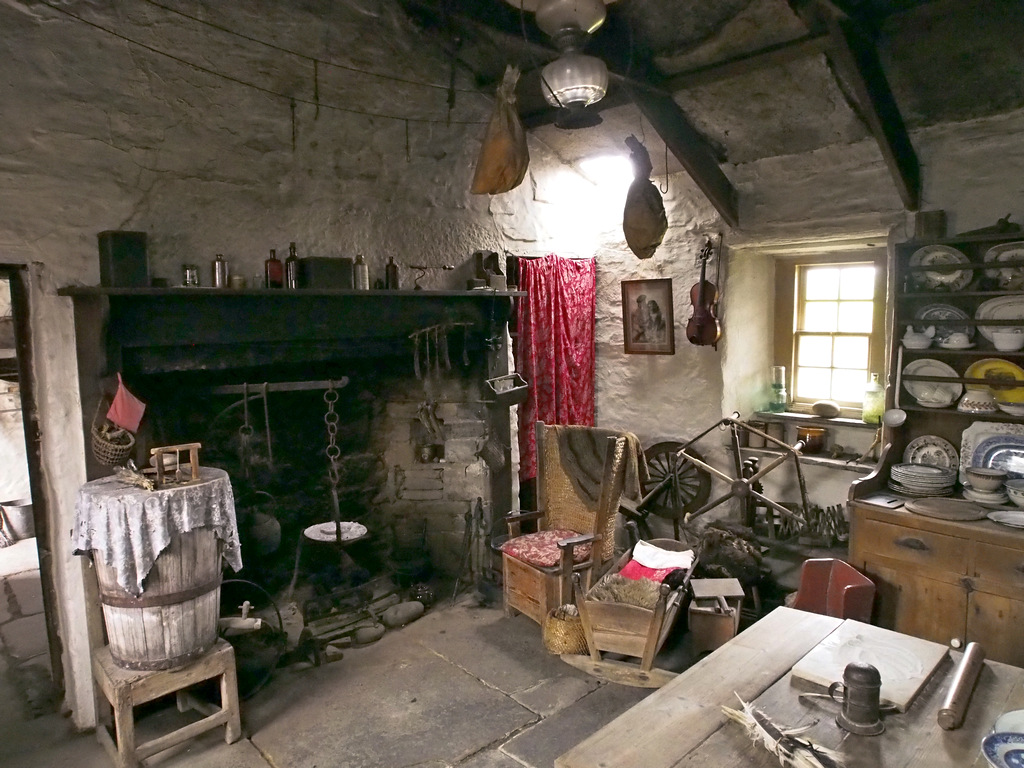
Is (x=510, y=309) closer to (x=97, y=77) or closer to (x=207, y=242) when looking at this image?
(x=207, y=242)

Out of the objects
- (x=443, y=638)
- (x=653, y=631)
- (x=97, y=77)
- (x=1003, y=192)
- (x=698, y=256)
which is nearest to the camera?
(x=97, y=77)

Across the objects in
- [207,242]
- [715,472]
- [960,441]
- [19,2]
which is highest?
[19,2]

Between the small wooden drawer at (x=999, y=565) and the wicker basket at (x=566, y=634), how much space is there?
1814 mm

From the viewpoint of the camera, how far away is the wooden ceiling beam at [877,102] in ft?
10.6

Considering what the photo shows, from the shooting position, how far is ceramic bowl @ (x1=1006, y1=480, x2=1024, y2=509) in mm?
3225

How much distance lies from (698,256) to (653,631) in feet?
8.51

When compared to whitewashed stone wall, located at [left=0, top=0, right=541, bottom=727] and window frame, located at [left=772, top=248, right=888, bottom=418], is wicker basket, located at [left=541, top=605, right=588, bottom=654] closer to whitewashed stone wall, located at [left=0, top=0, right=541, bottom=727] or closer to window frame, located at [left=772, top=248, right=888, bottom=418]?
whitewashed stone wall, located at [left=0, top=0, right=541, bottom=727]

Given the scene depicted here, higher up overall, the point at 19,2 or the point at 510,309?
the point at 19,2

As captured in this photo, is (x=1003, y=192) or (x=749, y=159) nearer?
(x=1003, y=192)

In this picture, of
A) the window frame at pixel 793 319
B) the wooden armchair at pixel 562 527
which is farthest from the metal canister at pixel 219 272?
the window frame at pixel 793 319

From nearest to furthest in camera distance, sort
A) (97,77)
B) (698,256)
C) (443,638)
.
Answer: (97,77) → (443,638) → (698,256)

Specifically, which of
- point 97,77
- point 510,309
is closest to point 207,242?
point 97,77

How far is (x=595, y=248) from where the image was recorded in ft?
17.6

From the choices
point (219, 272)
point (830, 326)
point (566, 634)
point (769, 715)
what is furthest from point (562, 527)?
point (769, 715)
